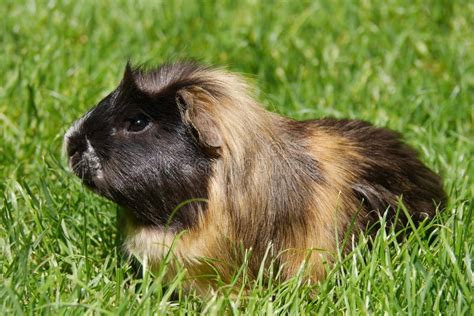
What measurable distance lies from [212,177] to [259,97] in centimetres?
146

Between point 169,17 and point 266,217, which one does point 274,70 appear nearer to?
point 169,17

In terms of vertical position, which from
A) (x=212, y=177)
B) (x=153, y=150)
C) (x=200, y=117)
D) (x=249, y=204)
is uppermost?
(x=200, y=117)

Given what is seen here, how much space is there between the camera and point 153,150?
10.8ft

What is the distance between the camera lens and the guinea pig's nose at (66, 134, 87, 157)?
336 centimetres

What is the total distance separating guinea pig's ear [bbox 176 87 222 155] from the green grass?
538 mm

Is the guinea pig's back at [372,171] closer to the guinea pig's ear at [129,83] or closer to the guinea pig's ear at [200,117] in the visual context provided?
the guinea pig's ear at [200,117]

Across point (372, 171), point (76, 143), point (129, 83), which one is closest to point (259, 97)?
point (372, 171)

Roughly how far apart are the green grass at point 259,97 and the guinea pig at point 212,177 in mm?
152

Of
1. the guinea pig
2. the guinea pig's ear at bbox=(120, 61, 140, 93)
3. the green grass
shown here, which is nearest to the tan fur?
the guinea pig

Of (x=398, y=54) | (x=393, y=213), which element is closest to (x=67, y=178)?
(x=393, y=213)

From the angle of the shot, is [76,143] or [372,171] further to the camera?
[372,171]

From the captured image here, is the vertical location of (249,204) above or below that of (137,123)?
below

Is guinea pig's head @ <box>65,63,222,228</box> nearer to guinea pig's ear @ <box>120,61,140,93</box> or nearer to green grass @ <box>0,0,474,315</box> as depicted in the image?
guinea pig's ear @ <box>120,61,140,93</box>

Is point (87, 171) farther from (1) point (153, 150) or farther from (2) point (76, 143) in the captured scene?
(1) point (153, 150)
